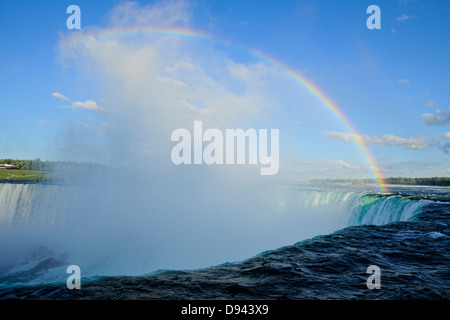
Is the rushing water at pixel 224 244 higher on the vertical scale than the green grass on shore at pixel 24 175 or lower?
lower

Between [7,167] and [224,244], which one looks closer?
[224,244]

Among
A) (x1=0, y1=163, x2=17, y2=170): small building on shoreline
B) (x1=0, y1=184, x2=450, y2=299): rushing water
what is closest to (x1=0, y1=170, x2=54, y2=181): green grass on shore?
(x1=0, y1=163, x2=17, y2=170): small building on shoreline

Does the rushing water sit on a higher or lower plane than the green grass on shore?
lower

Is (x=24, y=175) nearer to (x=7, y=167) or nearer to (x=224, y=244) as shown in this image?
(x=7, y=167)

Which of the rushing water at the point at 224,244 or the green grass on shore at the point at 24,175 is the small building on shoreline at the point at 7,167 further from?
the rushing water at the point at 224,244

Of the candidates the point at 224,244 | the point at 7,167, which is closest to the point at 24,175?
the point at 7,167

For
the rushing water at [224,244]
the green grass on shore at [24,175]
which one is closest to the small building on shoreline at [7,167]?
the green grass on shore at [24,175]

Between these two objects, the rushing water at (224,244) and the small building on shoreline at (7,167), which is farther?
the small building on shoreline at (7,167)

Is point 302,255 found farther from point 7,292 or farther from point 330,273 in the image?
point 7,292

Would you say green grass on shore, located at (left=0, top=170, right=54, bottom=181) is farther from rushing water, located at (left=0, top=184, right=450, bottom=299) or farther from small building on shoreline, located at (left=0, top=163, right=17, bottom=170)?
rushing water, located at (left=0, top=184, right=450, bottom=299)

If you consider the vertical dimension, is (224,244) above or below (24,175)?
below

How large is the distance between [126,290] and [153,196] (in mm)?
38089

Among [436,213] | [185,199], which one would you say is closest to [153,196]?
[185,199]
